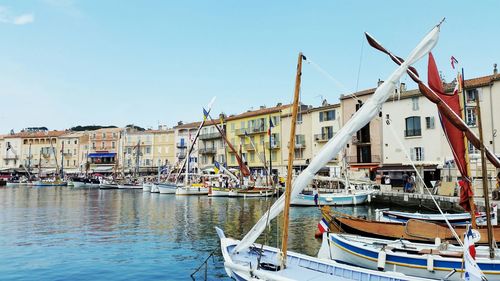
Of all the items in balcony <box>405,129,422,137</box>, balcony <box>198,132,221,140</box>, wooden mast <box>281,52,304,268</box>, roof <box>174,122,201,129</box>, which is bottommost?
wooden mast <box>281,52,304,268</box>

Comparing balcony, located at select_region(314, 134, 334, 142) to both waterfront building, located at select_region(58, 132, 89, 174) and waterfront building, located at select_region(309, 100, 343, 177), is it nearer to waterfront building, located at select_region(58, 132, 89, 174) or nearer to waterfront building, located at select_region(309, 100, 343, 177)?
waterfront building, located at select_region(309, 100, 343, 177)

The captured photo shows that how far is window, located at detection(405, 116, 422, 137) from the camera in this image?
58.2 meters

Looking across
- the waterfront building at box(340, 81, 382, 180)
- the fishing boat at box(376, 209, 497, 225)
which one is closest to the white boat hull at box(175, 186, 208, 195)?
the waterfront building at box(340, 81, 382, 180)

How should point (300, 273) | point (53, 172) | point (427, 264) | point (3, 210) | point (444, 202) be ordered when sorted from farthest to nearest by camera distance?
point (53, 172) < point (3, 210) < point (444, 202) < point (427, 264) < point (300, 273)

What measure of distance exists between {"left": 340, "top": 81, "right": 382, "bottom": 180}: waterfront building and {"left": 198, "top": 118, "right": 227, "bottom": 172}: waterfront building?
37.9 m

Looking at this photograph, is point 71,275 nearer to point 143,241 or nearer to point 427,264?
point 143,241

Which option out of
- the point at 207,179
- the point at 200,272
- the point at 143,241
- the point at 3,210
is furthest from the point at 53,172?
the point at 200,272

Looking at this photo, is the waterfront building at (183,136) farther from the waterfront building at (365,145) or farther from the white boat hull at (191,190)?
the waterfront building at (365,145)

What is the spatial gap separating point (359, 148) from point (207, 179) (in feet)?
115

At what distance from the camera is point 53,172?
438ft

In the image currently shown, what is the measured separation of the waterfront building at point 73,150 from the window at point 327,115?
280ft

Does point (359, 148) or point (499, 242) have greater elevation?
point (359, 148)

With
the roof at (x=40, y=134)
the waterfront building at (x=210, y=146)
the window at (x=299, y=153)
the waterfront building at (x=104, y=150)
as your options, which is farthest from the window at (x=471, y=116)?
the roof at (x=40, y=134)

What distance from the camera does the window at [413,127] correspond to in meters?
58.2
